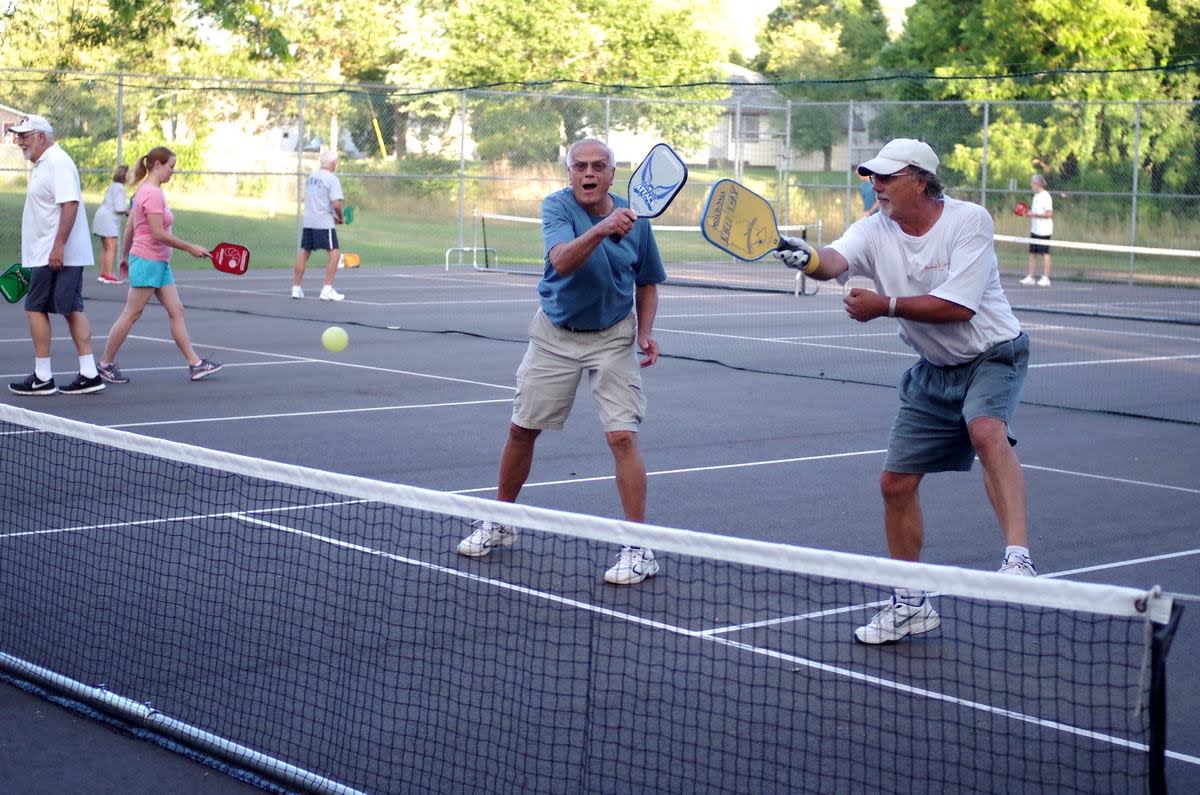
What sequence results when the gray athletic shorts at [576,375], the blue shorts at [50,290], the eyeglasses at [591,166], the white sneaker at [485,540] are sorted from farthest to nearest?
the blue shorts at [50,290]
the white sneaker at [485,540]
the gray athletic shorts at [576,375]
the eyeglasses at [591,166]

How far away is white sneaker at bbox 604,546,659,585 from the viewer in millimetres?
6477

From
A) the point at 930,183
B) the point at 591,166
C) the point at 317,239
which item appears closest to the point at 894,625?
the point at 930,183

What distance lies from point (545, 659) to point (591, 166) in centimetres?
208

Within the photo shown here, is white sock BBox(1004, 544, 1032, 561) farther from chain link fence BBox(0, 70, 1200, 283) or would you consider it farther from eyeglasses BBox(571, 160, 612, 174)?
chain link fence BBox(0, 70, 1200, 283)

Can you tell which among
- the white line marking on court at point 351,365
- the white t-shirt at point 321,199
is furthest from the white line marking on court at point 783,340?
the white t-shirt at point 321,199

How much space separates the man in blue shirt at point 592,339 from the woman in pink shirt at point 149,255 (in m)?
5.97

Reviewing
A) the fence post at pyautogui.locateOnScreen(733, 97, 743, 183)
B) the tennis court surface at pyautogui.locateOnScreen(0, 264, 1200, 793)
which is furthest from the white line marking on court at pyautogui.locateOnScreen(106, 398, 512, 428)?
the fence post at pyautogui.locateOnScreen(733, 97, 743, 183)

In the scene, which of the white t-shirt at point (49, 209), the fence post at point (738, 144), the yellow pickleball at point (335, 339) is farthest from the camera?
the fence post at point (738, 144)

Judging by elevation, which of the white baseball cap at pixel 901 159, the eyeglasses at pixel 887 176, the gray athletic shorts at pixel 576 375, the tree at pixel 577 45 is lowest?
the gray athletic shorts at pixel 576 375

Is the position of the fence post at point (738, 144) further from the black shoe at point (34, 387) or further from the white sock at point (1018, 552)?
the white sock at point (1018, 552)

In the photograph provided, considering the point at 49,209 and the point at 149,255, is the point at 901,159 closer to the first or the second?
the point at 49,209

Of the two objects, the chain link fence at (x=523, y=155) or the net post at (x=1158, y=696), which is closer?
the net post at (x=1158, y=696)

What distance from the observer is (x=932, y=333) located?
5809mm

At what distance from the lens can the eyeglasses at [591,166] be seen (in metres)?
6.41
